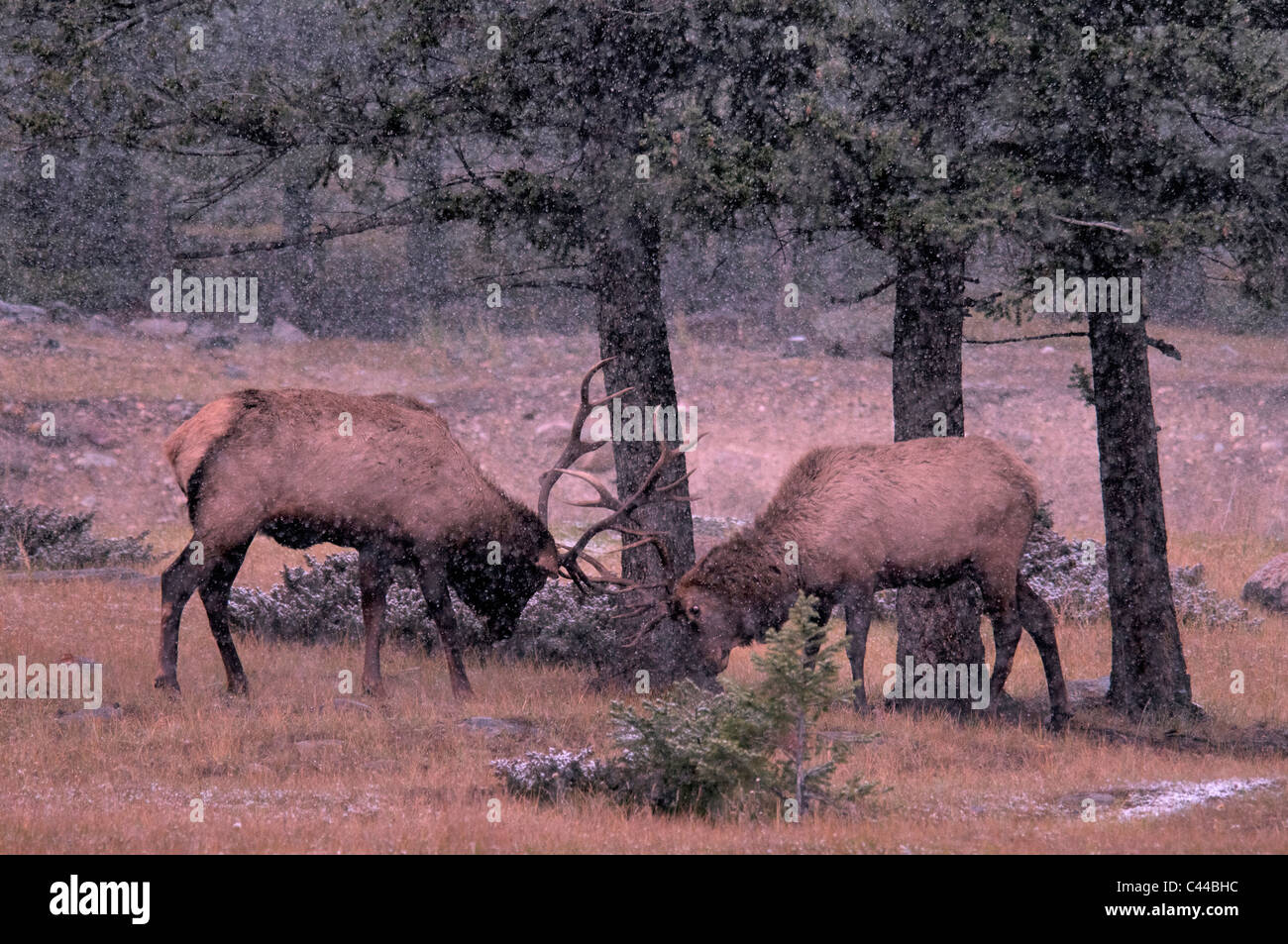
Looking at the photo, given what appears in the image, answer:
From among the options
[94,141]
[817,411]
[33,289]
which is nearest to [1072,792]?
[94,141]

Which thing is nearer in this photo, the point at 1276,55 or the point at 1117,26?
the point at 1276,55

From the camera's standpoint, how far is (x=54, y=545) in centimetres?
1839

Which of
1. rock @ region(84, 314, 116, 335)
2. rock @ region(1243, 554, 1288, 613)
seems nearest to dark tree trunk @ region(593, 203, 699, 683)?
rock @ region(1243, 554, 1288, 613)

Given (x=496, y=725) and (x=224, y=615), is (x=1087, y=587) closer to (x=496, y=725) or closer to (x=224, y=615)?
(x=496, y=725)

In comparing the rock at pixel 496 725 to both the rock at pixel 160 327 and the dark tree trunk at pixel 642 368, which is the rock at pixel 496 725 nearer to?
the dark tree trunk at pixel 642 368

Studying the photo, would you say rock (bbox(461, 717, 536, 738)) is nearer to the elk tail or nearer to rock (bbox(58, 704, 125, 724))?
rock (bbox(58, 704, 125, 724))

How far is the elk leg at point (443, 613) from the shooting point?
Answer: 1110 centimetres

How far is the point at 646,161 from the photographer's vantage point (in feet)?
36.9

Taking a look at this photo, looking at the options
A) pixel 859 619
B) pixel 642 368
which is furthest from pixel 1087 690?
pixel 642 368

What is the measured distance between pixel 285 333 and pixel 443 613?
78.2ft

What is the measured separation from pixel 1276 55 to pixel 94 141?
9296 millimetres

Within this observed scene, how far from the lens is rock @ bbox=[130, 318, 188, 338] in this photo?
32.0 m

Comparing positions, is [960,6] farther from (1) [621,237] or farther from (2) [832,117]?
(1) [621,237]

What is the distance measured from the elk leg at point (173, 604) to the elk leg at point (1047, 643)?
648 centimetres
